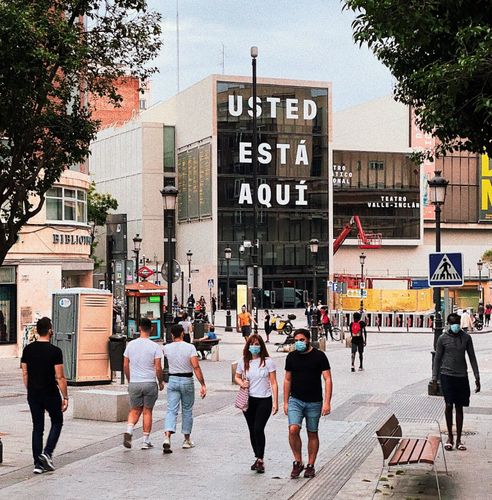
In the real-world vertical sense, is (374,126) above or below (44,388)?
above

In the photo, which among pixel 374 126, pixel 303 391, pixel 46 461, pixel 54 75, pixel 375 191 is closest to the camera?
pixel 303 391

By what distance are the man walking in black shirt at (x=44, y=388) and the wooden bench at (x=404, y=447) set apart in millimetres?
3746

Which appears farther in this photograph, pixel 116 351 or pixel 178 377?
pixel 116 351

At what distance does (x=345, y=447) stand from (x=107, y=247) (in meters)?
84.8

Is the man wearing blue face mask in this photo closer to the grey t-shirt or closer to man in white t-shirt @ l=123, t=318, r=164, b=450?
the grey t-shirt

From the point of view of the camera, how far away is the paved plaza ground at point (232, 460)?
11.2 metres

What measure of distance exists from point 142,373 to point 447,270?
7269 millimetres

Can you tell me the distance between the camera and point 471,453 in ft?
45.1

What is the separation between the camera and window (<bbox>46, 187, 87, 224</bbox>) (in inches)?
1490

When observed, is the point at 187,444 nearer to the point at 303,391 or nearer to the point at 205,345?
the point at 303,391

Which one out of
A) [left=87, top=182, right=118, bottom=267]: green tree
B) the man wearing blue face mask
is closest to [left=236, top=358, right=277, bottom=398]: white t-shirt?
the man wearing blue face mask

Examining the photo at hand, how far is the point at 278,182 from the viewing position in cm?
8450

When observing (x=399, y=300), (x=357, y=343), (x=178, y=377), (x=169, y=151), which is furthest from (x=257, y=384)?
(x=169, y=151)

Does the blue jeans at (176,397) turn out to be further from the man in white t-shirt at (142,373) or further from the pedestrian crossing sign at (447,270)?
the pedestrian crossing sign at (447,270)
